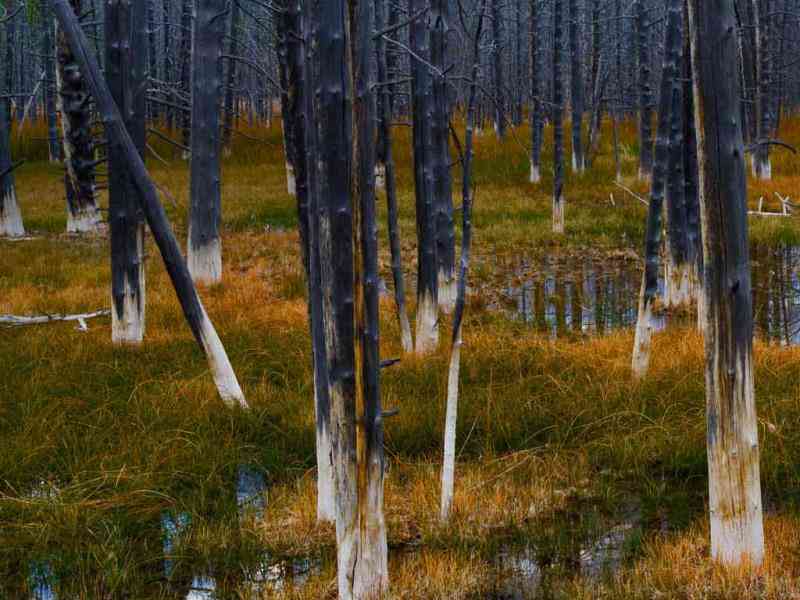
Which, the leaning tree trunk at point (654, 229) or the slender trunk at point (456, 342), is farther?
the leaning tree trunk at point (654, 229)

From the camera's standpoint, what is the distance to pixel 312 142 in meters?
4.16

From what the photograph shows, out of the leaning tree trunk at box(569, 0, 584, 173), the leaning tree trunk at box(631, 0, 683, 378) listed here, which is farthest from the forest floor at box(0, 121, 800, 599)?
the leaning tree trunk at box(569, 0, 584, 173)

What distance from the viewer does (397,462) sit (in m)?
5.59

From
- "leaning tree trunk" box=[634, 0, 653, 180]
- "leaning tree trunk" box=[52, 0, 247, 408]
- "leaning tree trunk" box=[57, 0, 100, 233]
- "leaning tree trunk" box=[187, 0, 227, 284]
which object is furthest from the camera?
"leaning tree trunk" box=[634, 0, 653, 180]

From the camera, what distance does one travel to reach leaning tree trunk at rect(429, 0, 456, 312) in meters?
8.55

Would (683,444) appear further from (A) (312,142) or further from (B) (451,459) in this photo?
(A) (312,142)

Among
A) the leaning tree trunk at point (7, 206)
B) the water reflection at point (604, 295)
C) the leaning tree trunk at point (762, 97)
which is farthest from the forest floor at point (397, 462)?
the leaning tree trunk at point (762, 97)

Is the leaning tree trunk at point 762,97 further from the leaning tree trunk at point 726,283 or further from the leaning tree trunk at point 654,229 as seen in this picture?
the leaning tree trunk at point 726,283

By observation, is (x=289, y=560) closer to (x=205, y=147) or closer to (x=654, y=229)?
(x=654, y=229)

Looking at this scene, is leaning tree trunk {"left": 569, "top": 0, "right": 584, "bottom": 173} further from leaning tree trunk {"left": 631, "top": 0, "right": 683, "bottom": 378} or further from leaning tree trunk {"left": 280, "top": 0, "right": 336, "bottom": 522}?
leaning tree trunk {"left": 280, "top": 0, "right": 336, "bottom": 522}

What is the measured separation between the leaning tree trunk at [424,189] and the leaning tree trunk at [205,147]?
3526 mm

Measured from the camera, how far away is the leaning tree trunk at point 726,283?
397 centimetres

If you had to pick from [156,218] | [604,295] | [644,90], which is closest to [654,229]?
[156,218]

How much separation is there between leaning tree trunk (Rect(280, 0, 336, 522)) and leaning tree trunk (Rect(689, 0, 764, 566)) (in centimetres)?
181
